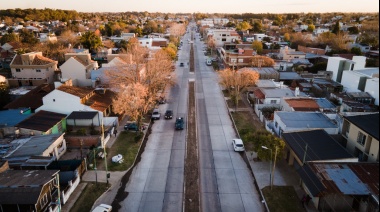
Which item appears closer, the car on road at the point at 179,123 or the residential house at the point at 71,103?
the residential house at the point at 71,103

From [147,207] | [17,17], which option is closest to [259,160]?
[147,207]

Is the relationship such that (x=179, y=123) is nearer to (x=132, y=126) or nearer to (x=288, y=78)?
(x=132, y=126)

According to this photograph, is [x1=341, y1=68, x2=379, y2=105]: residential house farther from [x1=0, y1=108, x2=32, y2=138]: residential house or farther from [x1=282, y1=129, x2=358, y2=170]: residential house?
[x1=0, y1=108, x2=32, y2=138]: residential house

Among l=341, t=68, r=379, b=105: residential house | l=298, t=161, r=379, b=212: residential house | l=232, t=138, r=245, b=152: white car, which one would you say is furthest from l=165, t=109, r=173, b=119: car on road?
l=341, t=68, r=379, b=105: residential house

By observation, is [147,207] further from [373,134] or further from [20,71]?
[20,71]

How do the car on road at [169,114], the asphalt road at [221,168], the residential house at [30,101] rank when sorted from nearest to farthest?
the asphalt road at [221,168] → the residential house at [30,101] → the car on road at [169,114]

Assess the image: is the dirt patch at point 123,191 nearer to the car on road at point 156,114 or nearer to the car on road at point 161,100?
the car on road at point 156,114

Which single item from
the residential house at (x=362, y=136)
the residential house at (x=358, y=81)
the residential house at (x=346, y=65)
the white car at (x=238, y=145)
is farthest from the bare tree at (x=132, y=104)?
the residential house at (x=346, y=65)
